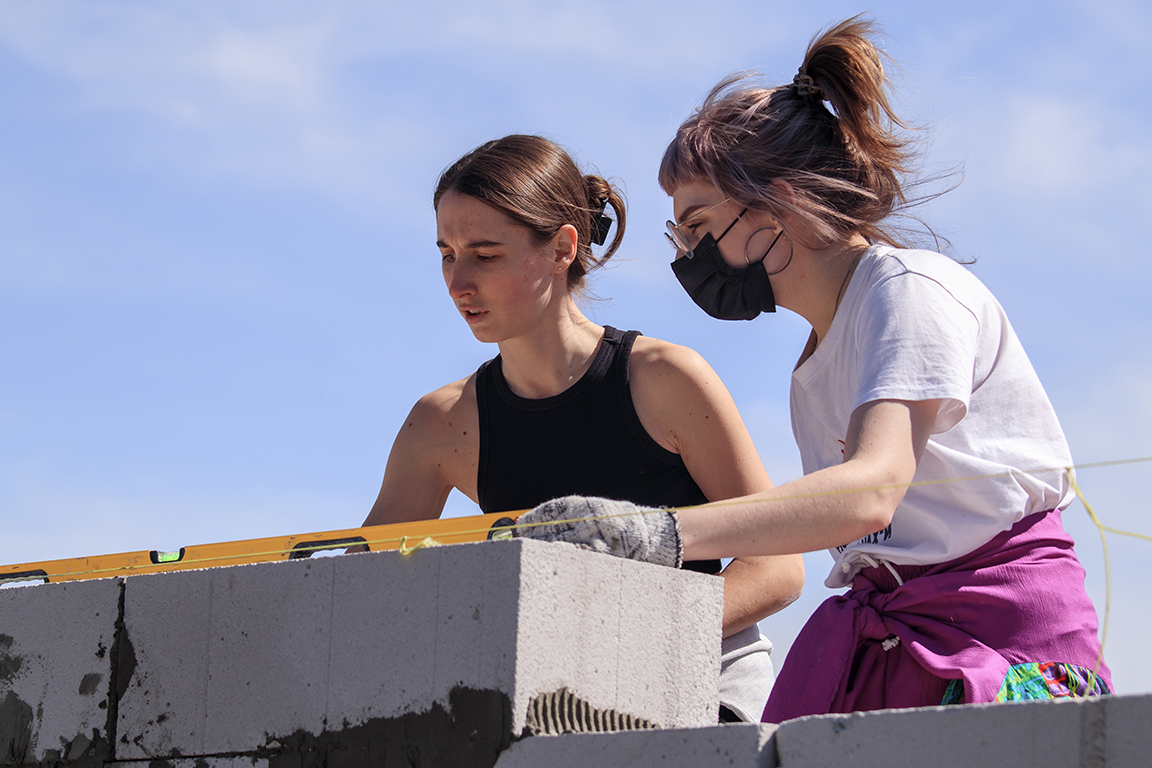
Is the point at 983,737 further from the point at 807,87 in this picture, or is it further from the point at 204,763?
the point at 807,87

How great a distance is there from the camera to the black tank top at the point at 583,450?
2986mm

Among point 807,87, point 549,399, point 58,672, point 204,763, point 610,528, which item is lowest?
point 204,763

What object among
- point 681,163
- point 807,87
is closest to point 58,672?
point 681,163

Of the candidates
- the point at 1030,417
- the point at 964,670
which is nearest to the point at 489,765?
the point at 964,670

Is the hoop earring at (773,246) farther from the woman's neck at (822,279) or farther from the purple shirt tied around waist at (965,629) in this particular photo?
the purple shirt tied around waist at (965,629)

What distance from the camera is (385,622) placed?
1.97 m

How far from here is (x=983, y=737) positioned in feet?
4.64

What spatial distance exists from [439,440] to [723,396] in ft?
2.89

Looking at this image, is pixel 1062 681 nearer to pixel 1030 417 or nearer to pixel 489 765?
pixel 1030 417

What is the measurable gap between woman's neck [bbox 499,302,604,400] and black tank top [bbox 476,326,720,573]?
3cm

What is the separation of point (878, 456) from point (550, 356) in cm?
148

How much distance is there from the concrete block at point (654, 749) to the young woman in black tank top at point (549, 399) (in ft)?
3.63

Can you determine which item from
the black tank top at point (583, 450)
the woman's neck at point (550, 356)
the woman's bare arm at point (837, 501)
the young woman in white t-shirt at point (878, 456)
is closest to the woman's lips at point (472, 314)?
the woman's neck at point (550, 356)

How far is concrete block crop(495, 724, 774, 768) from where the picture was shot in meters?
1.57
